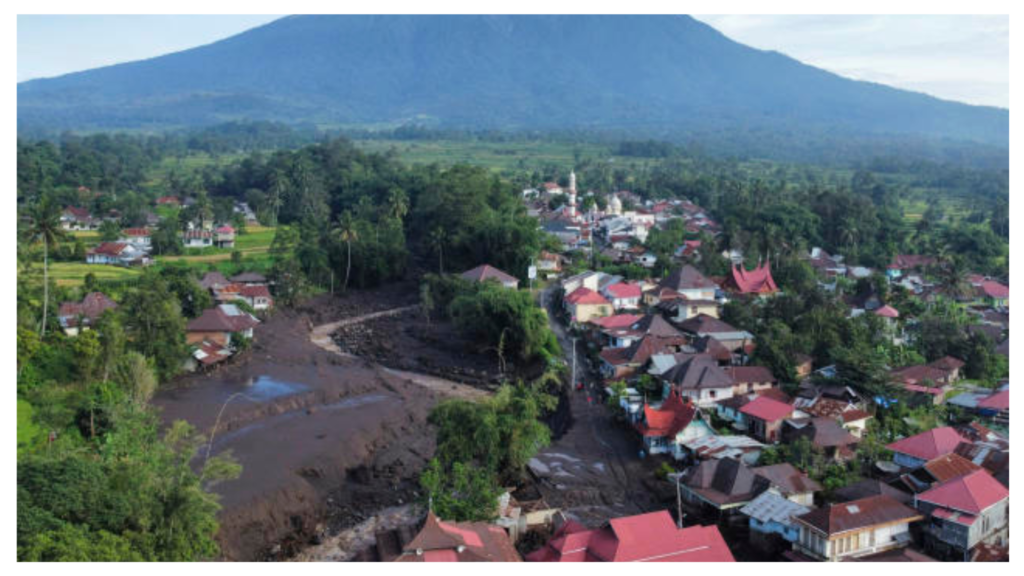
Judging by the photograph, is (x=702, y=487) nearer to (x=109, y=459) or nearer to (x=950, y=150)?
(x=109, y=459)

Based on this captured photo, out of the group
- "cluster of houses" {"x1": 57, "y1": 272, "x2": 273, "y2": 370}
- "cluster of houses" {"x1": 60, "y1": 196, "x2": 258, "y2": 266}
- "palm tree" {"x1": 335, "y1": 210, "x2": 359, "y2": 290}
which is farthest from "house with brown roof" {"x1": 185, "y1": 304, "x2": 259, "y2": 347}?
"cluster of houses" {"x1": 60, "y1": 196, "x2": 258, "y2": 266}

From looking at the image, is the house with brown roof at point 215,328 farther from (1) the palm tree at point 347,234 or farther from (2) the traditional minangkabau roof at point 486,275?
(1) the palm tree at point 347,234

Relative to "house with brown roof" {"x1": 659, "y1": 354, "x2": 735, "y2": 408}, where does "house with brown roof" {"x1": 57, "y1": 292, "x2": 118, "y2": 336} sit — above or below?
above

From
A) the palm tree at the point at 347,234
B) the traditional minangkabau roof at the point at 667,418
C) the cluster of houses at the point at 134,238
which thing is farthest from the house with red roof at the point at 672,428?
the cluster of houses at the point at 134,238

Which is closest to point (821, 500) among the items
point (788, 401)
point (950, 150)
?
point (788, 401)

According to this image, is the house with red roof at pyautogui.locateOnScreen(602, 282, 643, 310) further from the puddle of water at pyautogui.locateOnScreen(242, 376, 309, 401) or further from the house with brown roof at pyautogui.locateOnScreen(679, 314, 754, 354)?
the puddle of water at pyautogui.locateOnScreen(242, 376, 309, 401)
